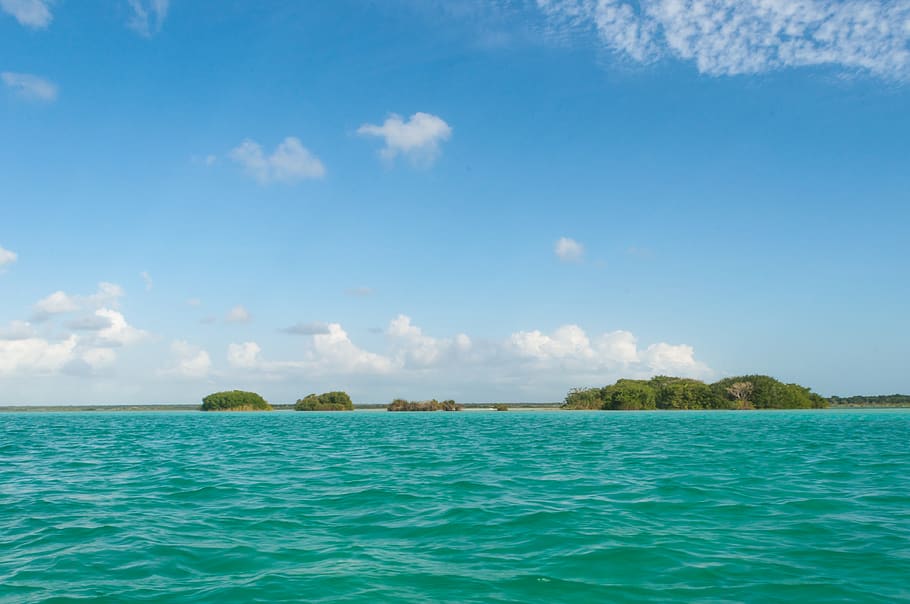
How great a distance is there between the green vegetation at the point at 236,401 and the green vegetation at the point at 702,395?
9171 cm

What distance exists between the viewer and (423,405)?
152 metres

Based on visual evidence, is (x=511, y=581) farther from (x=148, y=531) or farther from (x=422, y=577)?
(x=148, y=531)

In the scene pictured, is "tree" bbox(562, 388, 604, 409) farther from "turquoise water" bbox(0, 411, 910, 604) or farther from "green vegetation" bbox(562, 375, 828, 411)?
"turquoise water" bbox(0, 411, 910, 604)

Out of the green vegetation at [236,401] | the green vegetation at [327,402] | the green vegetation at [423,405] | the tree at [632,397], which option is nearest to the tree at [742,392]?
the tree at [632,397]

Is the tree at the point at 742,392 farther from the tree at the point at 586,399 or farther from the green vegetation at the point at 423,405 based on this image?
the green vegetation at the point at 423,405

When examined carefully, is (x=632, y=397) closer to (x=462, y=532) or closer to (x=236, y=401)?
(x=236, y=401)

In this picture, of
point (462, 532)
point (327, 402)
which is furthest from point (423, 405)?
point (462, 532)

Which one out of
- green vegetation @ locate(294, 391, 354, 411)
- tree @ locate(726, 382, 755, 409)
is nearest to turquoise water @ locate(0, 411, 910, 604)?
tree @ locate(726, 382, 755, 409)

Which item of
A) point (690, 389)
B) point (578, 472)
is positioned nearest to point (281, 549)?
point (578, 472)

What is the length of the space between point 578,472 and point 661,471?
3.17m

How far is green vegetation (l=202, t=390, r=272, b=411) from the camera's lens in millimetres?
167000

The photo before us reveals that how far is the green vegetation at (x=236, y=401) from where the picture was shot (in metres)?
167

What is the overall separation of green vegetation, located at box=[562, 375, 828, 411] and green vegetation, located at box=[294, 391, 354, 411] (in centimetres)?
6614

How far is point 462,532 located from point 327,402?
160m
